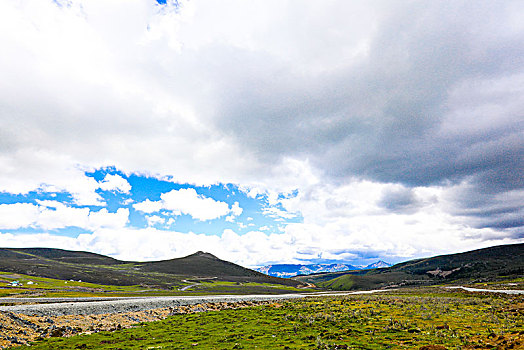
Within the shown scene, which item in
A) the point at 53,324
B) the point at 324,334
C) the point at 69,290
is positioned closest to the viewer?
the point at 324,334

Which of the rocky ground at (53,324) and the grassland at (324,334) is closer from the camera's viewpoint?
the grassland at (324,334)

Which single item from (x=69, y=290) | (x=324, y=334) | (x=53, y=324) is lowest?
(x=324, y=334)

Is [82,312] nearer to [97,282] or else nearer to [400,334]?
[400,334]

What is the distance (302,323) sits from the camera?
38.6 metres

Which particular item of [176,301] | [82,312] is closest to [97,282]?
[176,301]

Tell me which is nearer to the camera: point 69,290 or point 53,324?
point 53,324

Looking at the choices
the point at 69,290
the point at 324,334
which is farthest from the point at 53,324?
the point at 69,290

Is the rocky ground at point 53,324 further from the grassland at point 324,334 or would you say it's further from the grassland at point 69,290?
the grassland at point 69,290

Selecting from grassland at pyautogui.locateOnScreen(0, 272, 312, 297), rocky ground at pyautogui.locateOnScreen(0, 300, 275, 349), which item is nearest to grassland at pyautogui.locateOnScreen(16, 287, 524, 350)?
rocky ground at pyautogui.locateOnScreen(0, 300, 275, 349)

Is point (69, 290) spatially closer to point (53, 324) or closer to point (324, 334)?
point (53, 324)

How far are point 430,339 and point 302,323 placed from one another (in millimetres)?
16736

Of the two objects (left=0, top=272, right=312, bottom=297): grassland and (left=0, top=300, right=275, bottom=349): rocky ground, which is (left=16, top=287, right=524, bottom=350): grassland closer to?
(left=0, top=300, right=275, bottom=349): rocky ground

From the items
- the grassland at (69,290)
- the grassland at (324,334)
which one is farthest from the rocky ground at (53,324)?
the grassland at (69,290)

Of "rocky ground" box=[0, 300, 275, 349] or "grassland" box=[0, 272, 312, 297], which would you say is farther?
"grassland" box=[0, 272, 312, 297]
